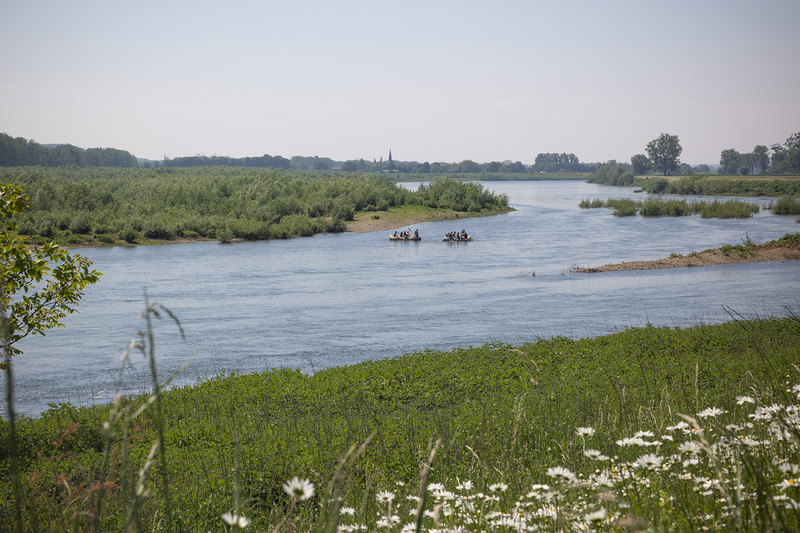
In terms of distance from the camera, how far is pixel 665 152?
186625 mm

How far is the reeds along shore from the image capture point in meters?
2.90

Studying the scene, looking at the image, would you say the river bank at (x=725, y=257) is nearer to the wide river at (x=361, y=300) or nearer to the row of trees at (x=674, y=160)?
the wide river at (x=361, y=300)

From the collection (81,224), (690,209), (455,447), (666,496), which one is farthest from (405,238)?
(666,496)

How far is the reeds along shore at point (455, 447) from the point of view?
2.90 m

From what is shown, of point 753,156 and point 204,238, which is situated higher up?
point 753,156

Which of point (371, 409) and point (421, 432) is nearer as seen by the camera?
point (421, 432)

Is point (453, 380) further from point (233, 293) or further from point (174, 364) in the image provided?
point (233, 293)

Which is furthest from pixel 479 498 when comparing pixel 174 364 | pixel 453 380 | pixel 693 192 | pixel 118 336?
pixel 693 192

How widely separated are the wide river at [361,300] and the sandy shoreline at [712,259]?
1.12 m

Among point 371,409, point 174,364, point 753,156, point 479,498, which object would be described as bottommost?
point 174,364

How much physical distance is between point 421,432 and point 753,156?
7857 inches

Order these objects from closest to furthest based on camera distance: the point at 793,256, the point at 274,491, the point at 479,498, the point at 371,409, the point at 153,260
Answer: the point at 479,498, the point at 274,491, the point at 371,409, the point at 793,256, the point at 153,260

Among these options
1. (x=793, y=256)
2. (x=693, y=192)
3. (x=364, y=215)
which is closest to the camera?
(x=793, y=256)

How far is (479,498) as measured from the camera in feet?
13.7
